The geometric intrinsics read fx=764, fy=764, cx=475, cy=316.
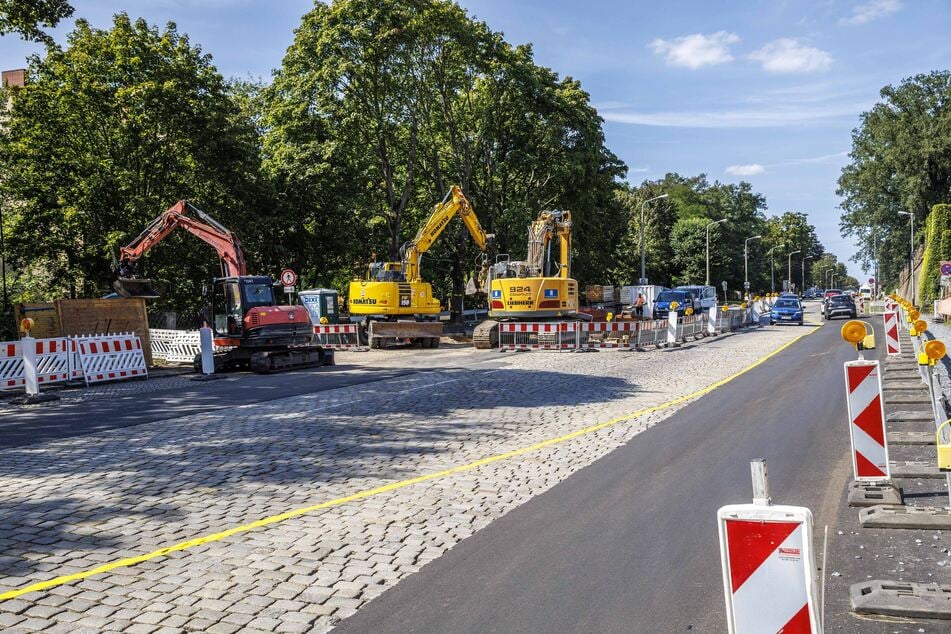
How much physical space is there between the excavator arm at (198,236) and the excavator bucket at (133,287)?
61cm

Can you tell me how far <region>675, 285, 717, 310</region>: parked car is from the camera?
4977 centimetres

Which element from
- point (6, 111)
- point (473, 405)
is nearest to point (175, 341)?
point (6, 111)

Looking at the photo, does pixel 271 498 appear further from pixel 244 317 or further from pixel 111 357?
pixel 244 317

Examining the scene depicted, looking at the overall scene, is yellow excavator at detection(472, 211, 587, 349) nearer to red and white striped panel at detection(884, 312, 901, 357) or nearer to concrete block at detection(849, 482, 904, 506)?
red and white striped panel at detection(884, 312, 901, 357)

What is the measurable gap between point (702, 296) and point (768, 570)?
50412mm

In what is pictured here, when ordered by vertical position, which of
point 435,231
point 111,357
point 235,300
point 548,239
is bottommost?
point 111,357

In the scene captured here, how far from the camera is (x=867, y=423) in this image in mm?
7164

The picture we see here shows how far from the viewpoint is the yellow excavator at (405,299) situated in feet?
91.6

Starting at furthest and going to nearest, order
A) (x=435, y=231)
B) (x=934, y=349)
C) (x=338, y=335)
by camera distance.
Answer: (x=435, y=231) < (x=338, y=335) < (x=934, y=349)

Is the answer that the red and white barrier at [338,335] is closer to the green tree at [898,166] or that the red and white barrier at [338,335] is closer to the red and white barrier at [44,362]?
the red and white barrier at [44,362]

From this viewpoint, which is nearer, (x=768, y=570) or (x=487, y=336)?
(x=768, y=570)

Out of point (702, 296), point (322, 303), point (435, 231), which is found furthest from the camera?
point (702, 296)

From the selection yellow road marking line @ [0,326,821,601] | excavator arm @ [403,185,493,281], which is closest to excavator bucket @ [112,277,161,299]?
excavator arm @ [403,185,493,281]

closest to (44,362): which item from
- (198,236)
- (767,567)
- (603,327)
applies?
(198,236)
